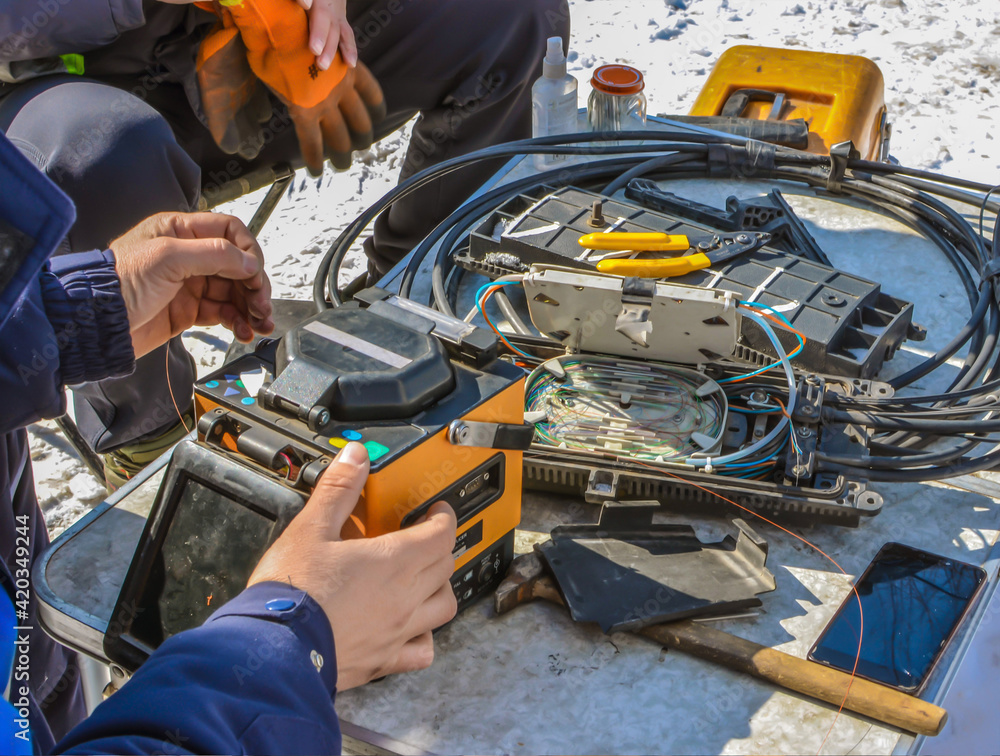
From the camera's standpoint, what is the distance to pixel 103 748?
57 centimetres

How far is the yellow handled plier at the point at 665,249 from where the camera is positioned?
3.82ft

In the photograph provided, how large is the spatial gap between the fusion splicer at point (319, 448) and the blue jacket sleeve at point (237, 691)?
0.09 m

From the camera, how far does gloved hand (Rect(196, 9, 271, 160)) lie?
136cm

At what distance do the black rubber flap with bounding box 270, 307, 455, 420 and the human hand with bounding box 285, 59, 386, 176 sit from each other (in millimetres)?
746

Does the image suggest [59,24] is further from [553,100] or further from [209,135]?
[553,100]

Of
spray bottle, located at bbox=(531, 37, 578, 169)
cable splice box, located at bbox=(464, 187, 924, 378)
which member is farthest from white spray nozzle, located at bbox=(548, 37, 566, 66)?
cable splice box, located at bbox=(464, 187, 924, 378)

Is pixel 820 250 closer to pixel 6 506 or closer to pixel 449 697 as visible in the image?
pixel 449 697

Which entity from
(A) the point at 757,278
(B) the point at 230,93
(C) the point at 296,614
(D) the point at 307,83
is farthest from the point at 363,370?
(B) the point at 230,93

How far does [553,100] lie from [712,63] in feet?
4.46

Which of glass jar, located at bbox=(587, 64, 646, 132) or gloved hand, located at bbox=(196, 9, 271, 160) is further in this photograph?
glass jar, located at bbox=(587, 64, 646, 132)

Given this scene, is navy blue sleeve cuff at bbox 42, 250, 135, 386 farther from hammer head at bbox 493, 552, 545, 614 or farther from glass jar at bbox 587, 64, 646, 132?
glass jar at bbox 587, 64, 646, 132

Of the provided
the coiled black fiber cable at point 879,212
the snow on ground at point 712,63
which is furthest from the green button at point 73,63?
the snow on ground at point 712,63

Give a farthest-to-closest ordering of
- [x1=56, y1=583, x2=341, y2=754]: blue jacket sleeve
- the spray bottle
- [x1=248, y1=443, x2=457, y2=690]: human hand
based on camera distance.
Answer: the spray bottle < [x1=248, y1=443, x2=457, y2=690]: human hand < [x1=56, y1=583, x2=341, y2=754]: blue jacket sleeve

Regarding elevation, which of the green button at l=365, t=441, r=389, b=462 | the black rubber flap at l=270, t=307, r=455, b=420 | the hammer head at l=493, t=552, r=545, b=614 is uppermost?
the black rubber flap at l=270, t=307, r=455, b=420
